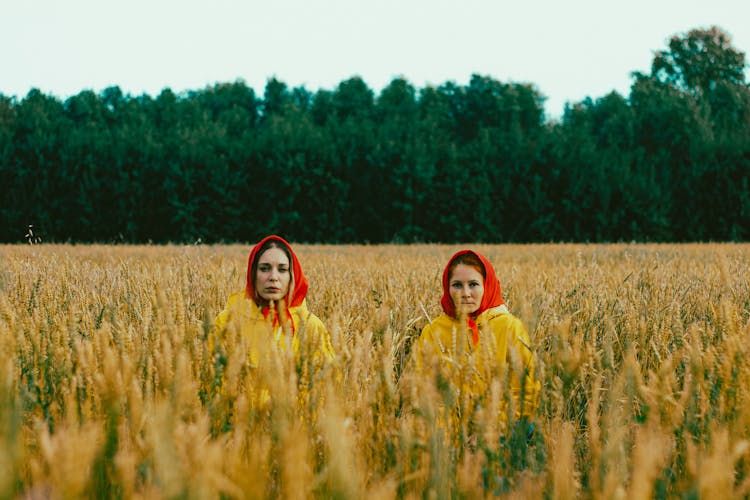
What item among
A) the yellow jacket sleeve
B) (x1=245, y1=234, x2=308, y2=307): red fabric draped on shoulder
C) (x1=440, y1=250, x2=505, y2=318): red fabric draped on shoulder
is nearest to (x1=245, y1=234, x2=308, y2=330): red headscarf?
(x1=245, y1=234, x2=308, y2=307): red fabric draped on shoulder

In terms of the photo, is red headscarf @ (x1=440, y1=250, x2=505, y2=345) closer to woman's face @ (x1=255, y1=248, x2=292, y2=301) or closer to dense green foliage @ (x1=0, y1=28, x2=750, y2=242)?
woman's face @ (x1=255, y1=248, x2=292, y2=301)

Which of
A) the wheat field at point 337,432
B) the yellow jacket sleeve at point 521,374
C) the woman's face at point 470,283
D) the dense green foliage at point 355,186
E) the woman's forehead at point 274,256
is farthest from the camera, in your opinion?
the dense green foliage at point 355,186

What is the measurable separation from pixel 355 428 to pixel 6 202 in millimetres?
19418

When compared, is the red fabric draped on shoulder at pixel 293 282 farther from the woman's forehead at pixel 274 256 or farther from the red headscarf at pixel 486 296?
the red headscarf at pixel 486 296

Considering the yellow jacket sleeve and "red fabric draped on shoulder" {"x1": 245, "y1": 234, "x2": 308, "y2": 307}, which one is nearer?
the yellow jacket sleeve

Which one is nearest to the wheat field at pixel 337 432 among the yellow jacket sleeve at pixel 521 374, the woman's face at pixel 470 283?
the yellow jacket sleeve at pixel 521 374

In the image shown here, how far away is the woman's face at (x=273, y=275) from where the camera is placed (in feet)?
10.2

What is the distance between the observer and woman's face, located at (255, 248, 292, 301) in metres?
3.10

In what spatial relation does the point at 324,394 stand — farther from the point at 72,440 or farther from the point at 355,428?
the point at 72,440

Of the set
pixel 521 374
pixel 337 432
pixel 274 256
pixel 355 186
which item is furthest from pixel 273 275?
pixel 355 186

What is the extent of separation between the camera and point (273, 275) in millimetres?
3092

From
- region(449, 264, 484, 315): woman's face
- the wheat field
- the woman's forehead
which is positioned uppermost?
the woman's forehead

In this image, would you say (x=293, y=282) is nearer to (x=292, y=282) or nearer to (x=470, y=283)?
(x=292, y=282)

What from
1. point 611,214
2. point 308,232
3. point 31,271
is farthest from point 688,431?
point 611,214
